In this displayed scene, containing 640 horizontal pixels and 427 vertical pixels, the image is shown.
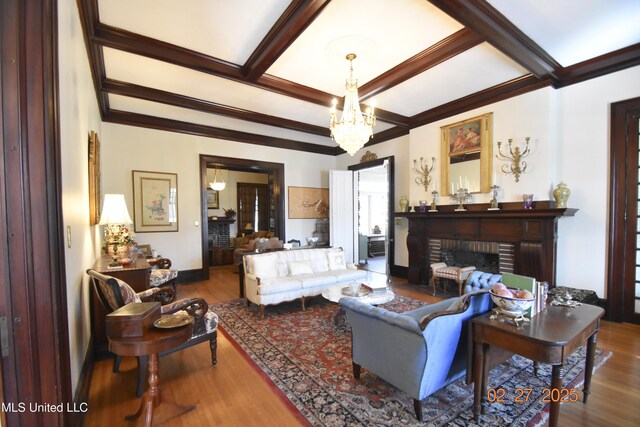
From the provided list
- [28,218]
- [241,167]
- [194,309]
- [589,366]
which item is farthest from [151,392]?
[241,167]

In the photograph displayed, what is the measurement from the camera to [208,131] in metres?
6.14

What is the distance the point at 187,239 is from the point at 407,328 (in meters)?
5.32

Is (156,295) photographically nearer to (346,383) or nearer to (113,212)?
(113,212)

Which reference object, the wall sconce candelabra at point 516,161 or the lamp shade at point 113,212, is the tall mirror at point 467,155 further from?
the lamp shade at point 113,212

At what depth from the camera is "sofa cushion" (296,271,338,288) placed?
4.13 meters

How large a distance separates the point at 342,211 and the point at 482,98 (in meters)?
3.88

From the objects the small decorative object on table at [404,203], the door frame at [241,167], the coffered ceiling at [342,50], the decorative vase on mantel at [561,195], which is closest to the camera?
the coffered ceiling at [342,50]

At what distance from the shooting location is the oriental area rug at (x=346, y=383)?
197 centimetres

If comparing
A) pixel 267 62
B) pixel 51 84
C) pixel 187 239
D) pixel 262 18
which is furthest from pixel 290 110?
pixel 51 84

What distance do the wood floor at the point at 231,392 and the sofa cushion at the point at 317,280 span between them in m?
1.36

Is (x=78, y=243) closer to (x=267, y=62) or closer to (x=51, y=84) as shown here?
(x=51, y=84)

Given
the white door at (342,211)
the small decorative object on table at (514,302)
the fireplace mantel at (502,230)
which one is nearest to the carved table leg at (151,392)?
the small decorative object on table at (514,302)

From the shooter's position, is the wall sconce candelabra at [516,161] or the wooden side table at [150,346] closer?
the wooden side table at [150,346]

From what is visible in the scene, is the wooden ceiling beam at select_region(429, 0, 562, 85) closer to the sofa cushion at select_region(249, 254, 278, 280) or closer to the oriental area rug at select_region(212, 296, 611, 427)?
the oriental area rug at select_region(212, 296, 611, 427)
